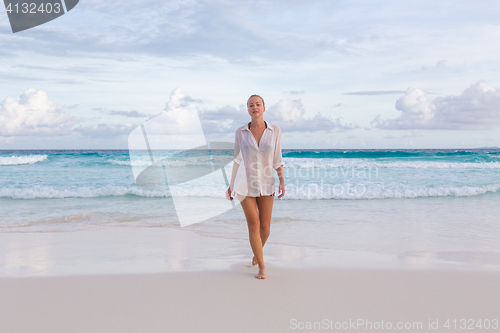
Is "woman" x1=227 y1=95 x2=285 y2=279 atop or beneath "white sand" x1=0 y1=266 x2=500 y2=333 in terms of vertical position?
atop

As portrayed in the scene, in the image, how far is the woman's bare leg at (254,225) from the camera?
11.1 feet

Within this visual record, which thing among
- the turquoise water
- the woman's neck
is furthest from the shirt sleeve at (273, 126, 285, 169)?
the turquoise water

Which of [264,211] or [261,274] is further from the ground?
[264,211]

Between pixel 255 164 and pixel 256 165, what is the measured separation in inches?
0.6

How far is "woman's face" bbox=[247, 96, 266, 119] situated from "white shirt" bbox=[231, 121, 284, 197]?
13 cm

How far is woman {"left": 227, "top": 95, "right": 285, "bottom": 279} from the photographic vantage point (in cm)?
339

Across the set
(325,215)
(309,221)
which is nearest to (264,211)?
(309,221)

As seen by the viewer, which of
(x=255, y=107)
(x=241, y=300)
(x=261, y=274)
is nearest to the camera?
(x=241, y=300)

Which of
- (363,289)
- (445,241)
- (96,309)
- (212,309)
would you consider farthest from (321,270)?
(445,241)

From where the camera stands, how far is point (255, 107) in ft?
11.1

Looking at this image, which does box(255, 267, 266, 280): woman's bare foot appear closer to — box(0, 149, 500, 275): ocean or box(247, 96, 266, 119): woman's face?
box(0, 149, 500, 275): ocean

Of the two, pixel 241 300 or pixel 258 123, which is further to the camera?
pixel 258 123

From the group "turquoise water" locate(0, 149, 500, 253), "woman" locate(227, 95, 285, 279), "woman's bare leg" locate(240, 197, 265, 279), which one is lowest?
"turquoise water" locate(0, 149, 500, 253)

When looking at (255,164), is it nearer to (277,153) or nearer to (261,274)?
(277,153)
